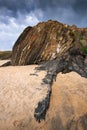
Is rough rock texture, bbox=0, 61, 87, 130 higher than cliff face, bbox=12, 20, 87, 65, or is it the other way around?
cliff face, bbox=12, 20, 87, 65

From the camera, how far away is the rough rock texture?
1281 centimetres

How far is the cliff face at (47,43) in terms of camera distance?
18.3 m

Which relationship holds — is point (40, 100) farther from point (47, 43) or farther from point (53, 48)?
point (47, 43)

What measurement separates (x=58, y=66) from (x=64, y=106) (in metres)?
3.46

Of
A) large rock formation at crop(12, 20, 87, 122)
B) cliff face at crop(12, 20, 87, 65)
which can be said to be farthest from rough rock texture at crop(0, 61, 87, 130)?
cliff face at crop(12, 20, 87, 65)

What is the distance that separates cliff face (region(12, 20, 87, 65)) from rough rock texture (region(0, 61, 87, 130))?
9.20ft

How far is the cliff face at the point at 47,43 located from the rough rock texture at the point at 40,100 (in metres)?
2.80

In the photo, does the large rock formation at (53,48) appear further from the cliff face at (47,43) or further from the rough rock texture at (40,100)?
the rough rock texture at (40,100)

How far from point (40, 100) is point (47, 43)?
6.30 m

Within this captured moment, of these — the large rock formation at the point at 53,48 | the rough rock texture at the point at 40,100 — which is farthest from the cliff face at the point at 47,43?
the rough rock texture at the point at 40,100

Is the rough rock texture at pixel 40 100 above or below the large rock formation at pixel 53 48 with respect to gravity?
below

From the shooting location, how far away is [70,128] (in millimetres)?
12789

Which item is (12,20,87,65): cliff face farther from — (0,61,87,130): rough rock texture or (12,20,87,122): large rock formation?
(0,61,87,130): rough rock texture

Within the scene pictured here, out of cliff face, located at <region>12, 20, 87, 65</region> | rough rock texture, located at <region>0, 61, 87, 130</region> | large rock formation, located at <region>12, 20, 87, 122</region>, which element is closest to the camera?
rough rock texture, located at <region>0, 61, 87, 130</region>
